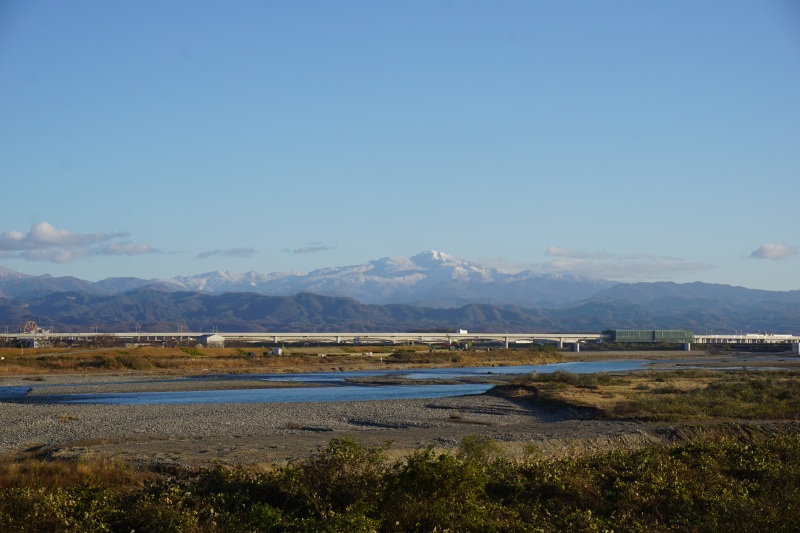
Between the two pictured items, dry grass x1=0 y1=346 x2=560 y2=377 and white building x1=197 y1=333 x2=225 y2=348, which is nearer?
dry grass x1=0 y1=346 x2=560 y2=377

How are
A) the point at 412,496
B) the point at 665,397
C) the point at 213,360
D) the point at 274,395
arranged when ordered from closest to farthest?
the point at 412,496
the point at 665,397
the point at 274,395
the point at 213,360

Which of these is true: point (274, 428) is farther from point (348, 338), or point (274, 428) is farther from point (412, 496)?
point (348, 338)

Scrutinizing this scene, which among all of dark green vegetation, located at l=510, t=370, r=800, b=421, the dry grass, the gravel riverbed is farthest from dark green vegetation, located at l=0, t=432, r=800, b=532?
the dry grass

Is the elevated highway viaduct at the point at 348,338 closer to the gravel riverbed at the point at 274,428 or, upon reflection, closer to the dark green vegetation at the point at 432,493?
the gravel riverbed at the point at 274,428

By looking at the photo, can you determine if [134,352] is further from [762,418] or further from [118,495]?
[118,495]

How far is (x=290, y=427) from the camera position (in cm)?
3180

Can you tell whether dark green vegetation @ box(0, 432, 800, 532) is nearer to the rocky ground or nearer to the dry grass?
the rocky ground

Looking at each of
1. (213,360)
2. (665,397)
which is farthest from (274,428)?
(213,360)

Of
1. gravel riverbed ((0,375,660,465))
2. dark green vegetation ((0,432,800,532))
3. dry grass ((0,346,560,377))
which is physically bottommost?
dry grass ((0,346,560,377))

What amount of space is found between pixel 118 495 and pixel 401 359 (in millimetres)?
93724

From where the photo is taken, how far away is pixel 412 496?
46.4ft

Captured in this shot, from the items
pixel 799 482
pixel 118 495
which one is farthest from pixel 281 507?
pixel 799 482

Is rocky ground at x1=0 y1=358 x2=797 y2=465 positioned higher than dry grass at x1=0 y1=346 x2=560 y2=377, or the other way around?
rocky ground at x1=0 y1=358 x2=797 y2=465

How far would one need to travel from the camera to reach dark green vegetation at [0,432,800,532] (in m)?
12.9
